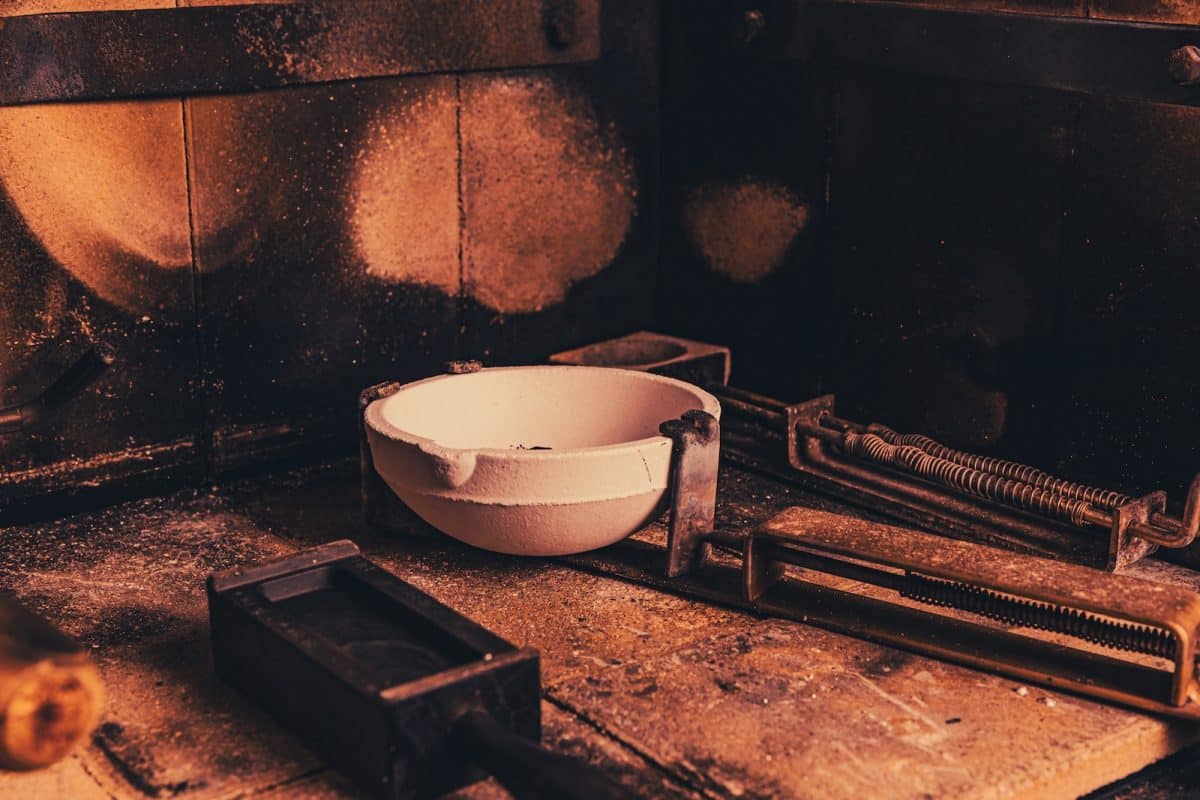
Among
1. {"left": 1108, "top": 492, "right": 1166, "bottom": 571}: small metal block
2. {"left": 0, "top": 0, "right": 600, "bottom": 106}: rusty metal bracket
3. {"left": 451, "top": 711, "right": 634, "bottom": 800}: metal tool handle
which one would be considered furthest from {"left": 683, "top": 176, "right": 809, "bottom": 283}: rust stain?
{"left": 451, "top": 711, "right": 634, "bottom": 800}: metal tool handle

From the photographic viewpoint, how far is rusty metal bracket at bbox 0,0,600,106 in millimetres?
3740

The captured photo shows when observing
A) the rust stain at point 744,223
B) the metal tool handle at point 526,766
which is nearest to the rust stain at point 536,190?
the rust stain at point 744,223

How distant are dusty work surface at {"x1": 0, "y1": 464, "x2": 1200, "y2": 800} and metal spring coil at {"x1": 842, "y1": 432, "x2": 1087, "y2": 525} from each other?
0.37 m

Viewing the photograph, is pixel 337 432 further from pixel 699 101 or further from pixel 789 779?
pixel 789 779

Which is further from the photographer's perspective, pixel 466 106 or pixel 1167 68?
pixel 466 106

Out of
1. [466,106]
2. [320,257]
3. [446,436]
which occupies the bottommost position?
[446,436]

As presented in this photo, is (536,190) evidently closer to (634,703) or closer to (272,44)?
(272,44)

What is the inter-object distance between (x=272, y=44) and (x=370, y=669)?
1996 mm

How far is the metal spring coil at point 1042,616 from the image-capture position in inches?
118

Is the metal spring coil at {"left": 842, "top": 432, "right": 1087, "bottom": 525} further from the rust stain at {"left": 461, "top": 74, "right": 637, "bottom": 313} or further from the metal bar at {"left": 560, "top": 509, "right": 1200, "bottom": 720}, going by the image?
the rust stain at {"left": 461, "top": 74, "right": 637, "bottom": 313}

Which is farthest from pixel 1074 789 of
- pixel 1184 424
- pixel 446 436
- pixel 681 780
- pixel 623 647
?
pixel 446 436

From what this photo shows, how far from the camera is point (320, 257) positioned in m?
4.33

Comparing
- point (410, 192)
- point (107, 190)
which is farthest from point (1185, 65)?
point (107, 190)

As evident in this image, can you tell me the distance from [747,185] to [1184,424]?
1538 millimetres
